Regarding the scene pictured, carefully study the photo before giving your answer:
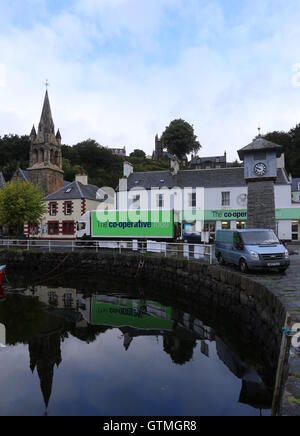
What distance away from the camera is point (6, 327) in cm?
1112

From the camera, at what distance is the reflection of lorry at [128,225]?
26219 millimetres

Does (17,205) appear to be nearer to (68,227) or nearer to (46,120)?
(68,227)

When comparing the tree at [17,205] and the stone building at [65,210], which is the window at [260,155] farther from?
the stone building at [65,210]

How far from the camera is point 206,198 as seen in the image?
119ft

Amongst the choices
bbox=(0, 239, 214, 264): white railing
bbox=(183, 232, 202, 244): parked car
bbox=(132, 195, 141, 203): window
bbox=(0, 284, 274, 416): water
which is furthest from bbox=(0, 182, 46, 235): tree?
bbox=(0, 284, 274, 416): water

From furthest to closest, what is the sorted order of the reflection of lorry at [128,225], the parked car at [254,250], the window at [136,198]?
1. the window at [136,198]
2. the reflection of lorry at [128,225]
3. the parked car at [254,250]

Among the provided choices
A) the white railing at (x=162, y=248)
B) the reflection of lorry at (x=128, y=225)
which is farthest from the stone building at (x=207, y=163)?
the white railing at (x=162, y=248)

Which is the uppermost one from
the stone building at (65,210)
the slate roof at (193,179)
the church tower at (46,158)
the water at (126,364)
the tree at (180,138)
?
the tree at (180,138)

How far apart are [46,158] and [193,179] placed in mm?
26103

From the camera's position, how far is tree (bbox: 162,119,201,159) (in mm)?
83438

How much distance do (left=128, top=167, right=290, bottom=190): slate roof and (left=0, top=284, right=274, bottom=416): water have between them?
25.2 metres

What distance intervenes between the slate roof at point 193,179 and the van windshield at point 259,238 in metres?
22.4
